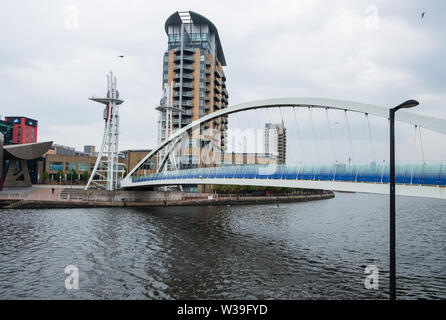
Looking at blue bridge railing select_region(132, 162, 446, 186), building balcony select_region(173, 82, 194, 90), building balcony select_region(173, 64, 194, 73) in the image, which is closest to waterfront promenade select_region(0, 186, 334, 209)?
blue bridge railing select_region(132, 162, 446, 186)

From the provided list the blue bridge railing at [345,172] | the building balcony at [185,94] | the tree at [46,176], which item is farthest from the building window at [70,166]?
the blue bridge railing at [345,172]

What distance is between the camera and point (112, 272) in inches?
631

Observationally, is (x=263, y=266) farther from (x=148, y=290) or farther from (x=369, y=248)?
(x=369, y=248)

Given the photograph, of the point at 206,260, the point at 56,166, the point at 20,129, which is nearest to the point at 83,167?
the point at 56,166

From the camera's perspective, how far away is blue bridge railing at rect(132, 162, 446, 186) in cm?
1537

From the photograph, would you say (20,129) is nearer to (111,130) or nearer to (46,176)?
(46,176)

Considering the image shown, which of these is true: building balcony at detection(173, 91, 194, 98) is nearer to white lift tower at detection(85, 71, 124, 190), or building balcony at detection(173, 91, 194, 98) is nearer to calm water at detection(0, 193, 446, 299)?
white lift tower at detection(85, 71, 124, 190)

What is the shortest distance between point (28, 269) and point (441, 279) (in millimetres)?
19810

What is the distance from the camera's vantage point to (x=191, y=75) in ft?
252

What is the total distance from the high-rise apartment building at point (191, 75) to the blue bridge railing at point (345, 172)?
44688 millimetres

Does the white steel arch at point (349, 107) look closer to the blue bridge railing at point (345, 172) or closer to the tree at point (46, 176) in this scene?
the blue bridge railing at point (345, 172)

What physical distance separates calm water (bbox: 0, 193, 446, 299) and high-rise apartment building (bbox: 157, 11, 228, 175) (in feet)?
147

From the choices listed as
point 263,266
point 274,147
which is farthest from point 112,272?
point 274,147

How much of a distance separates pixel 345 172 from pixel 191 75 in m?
62.8
